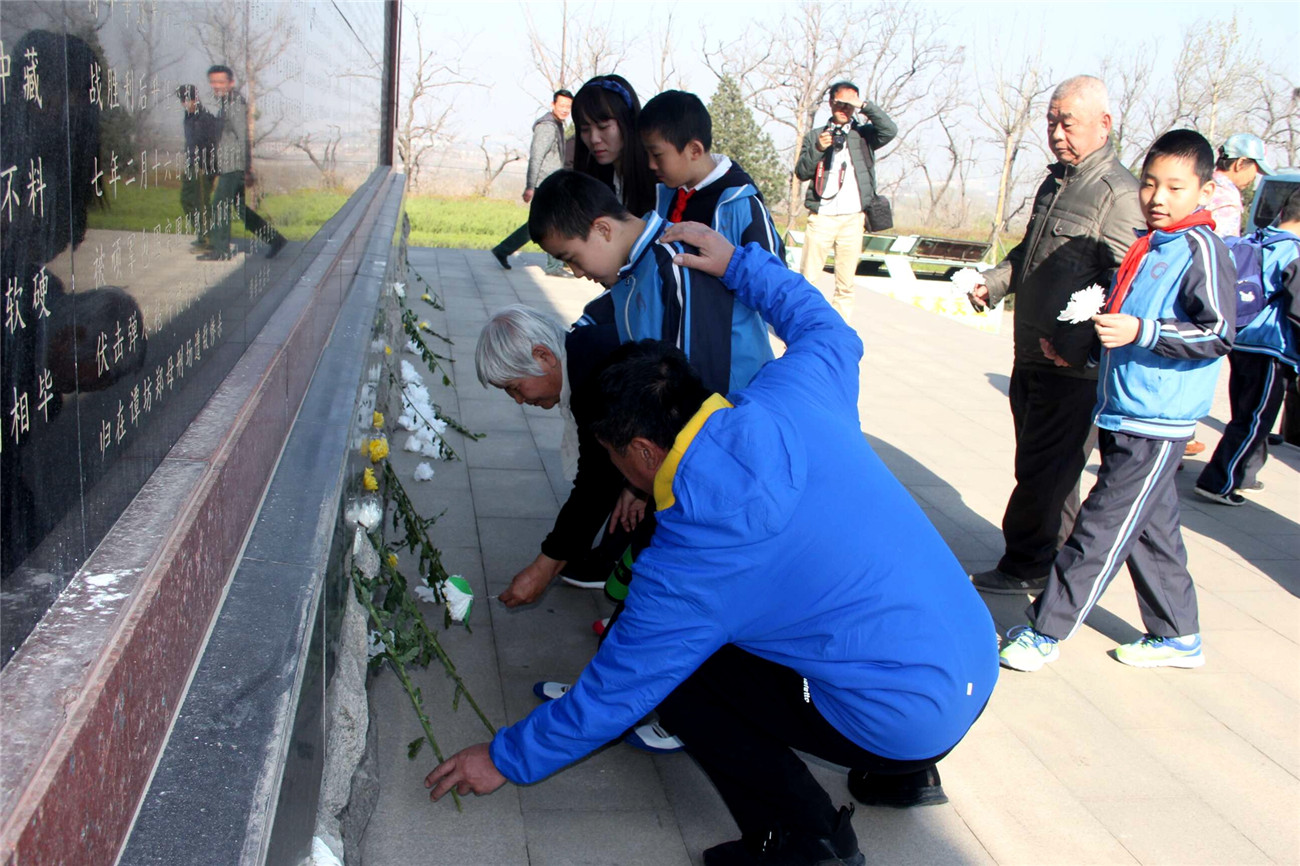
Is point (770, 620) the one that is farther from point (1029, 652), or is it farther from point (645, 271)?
point (1029, 652)

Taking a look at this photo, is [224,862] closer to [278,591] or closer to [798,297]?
[278,591]

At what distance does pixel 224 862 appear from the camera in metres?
1.01

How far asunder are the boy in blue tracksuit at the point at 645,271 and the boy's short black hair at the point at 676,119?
0.50 m

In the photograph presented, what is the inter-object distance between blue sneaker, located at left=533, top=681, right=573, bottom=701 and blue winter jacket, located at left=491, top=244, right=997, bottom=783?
0.69 m

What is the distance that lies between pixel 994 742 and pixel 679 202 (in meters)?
1.64

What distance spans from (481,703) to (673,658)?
997 millimetres

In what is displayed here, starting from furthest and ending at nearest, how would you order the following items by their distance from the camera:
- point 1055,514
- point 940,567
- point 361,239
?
point 361,239 < point 1055,514 < point 940,567

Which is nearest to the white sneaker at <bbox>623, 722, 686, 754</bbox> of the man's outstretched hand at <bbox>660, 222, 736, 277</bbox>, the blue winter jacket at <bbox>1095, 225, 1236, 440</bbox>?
the man's outstretched hand at <bbox>660, 222, 736, 277</bbox>

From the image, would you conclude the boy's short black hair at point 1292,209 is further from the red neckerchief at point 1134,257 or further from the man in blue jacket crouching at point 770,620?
the man in blue jacket crouching at point 770,620

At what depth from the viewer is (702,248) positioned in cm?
237

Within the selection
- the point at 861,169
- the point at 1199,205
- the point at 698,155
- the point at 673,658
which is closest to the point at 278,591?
the point at 673,658

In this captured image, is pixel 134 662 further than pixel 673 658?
No

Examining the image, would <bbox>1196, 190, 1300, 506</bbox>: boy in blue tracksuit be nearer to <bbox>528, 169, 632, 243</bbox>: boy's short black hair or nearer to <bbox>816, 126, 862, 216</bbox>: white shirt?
<bbox>816, 126, 862, 216</bbox>: white shirt

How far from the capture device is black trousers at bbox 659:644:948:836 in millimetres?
1957
